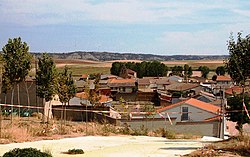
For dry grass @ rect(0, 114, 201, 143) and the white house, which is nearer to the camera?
dry grass @ rect(0, 114, 201, 143)

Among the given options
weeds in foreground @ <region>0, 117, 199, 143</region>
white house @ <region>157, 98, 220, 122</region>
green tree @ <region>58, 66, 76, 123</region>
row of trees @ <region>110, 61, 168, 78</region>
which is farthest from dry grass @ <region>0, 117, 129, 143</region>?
row of trees @ <region>110, 61, 168, 78</region>

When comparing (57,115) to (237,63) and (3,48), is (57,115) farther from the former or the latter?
(237,63)

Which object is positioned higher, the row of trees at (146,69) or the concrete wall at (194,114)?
the row of trees at (146,69)

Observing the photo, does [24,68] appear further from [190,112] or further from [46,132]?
[190,112]

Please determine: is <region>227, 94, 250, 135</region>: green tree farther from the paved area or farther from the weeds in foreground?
the paved area

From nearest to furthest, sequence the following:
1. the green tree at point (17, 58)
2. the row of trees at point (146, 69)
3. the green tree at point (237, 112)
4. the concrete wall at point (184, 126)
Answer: the green tree at point (237, 112), the green tree at point (17, 58), the concrete wall at point (184, 126), the row of trees at point (146, 69)

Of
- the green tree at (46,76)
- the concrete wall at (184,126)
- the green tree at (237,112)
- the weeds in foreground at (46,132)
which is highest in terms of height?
the green tree at (46,76)

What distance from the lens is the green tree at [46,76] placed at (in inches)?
1318

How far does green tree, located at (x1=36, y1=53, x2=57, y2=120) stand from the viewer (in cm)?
3347

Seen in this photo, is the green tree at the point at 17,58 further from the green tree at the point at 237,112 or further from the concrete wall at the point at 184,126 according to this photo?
the green tree at the point at 237,112

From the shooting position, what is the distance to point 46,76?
33.8m

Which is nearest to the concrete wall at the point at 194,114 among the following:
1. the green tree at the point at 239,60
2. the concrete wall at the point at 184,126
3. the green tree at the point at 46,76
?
the concrete wall at the point at 184,126

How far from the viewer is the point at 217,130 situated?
38812 mm

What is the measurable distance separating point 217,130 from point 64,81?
47.0 ft
